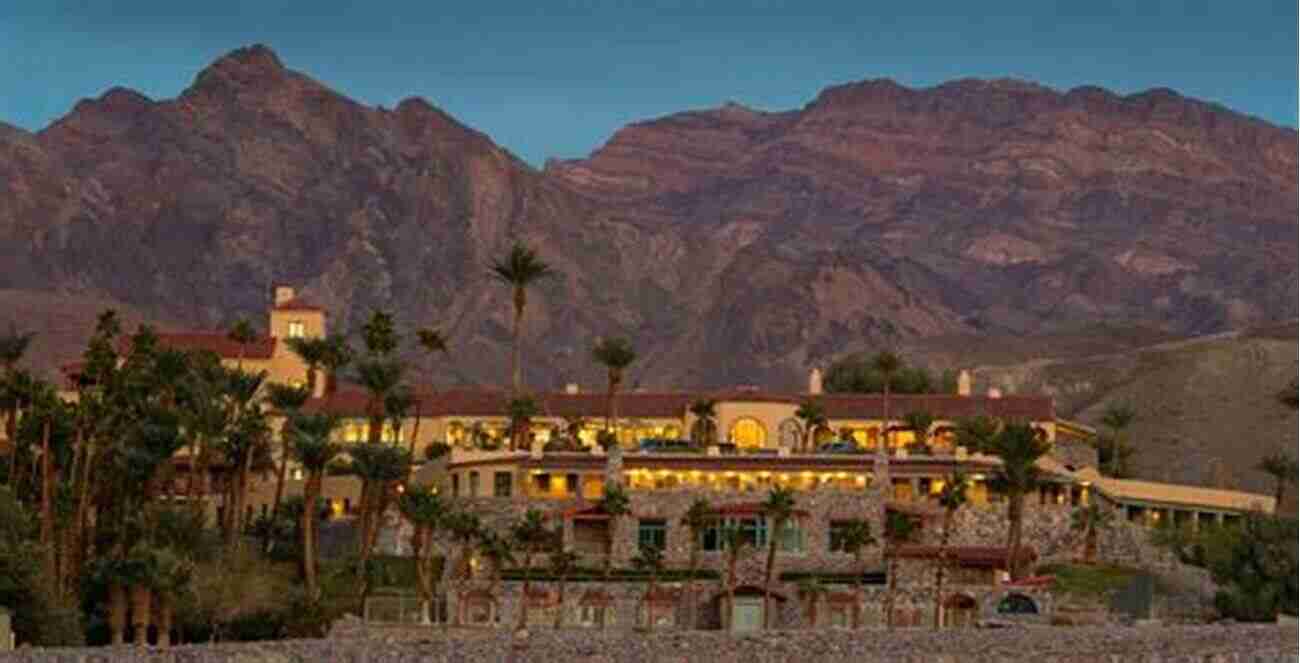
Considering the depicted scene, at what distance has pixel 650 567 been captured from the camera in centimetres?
11169

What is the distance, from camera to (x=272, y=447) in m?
134

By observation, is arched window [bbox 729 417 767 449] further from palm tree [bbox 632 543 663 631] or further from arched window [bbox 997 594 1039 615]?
arched window [bbox 997 594 1039 615]

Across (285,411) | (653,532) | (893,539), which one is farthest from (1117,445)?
(285,411)

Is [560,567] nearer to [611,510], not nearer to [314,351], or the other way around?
[611,510]

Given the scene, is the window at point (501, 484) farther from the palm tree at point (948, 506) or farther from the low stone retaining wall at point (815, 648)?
the low stone retaining wall at point (815, 648)

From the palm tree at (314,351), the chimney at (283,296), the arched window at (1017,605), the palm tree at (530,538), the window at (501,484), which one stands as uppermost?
the chimney at (283,296)

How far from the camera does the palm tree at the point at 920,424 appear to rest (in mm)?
141600

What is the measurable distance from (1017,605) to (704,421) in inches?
1746

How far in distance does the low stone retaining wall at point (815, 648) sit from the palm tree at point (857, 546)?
2679 centimetres

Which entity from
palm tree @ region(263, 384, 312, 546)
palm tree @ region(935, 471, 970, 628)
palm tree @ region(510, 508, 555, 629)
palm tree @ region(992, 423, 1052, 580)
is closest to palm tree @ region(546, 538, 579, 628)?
palm tree @ region(510, 508, 555, 629)

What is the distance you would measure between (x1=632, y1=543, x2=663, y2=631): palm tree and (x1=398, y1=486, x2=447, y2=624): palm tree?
7985mm

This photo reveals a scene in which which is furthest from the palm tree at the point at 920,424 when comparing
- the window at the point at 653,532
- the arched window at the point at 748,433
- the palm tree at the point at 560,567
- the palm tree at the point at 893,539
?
the palm tree at the point at 560,567

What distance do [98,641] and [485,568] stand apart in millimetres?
25651

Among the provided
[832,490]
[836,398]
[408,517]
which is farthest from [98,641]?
[836,398]
